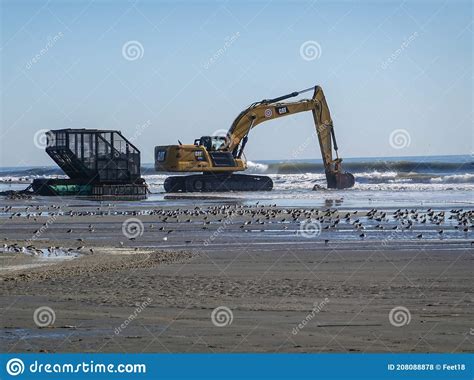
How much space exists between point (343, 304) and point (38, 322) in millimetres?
3374

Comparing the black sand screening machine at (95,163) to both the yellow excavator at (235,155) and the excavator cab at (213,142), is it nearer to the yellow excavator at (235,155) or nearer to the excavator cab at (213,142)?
the yellow excavator at (235,155)

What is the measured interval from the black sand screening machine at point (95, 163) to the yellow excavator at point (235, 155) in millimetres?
4780

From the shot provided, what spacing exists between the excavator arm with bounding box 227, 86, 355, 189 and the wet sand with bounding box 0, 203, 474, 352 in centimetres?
2956

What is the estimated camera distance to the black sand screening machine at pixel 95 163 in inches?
1750

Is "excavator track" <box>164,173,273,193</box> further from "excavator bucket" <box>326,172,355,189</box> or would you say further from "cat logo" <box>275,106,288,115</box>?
"excavator bucket" <box>326,172,355,189</box>

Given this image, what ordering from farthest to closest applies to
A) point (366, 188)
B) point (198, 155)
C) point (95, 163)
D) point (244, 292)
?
point (366, 188)
point (198, 155)
point (95, 163)
point (244, 292)

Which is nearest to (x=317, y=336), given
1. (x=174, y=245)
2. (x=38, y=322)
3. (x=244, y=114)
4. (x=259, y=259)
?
(x=38, y=322)

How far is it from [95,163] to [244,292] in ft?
109

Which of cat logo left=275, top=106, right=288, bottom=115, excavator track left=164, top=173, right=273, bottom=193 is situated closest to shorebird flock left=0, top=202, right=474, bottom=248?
excavator track left=164, top=173, right=273, bottom=193

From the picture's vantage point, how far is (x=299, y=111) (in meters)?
52.9

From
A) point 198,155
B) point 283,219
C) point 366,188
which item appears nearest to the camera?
point 283,219

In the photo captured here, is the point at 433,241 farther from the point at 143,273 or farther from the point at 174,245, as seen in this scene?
the point at 143,273

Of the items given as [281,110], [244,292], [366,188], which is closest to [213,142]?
[281,110]

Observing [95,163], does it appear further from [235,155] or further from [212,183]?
[235,155]
